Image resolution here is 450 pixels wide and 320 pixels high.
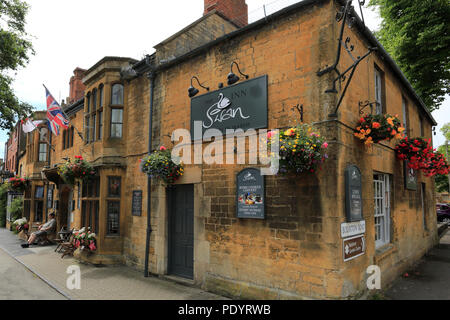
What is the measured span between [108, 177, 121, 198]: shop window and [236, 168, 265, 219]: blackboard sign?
17.0 ft

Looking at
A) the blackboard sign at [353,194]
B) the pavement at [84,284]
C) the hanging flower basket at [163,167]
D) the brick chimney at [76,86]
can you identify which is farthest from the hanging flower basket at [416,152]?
the brick chimney at [76,86]

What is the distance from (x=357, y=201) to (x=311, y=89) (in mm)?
2298

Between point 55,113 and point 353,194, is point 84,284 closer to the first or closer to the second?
point 55,113

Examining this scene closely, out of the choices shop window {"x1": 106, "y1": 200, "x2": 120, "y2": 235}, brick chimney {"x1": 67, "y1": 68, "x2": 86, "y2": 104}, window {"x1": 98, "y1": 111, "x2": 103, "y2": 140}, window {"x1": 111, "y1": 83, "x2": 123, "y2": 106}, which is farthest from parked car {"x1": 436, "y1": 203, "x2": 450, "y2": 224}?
brick chimney {"x1": 67, "y1": 68, "x2": 86, "y2": 104}

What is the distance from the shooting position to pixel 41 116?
16.8m

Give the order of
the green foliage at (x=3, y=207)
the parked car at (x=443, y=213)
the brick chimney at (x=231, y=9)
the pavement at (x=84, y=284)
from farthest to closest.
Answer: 1. the parked car at (x=443, y=213)
2. the green foliage at (x=3, y=207)
3. the brick chimney at (x=231, y=9)
4. the pavement at (x=84, y=284)

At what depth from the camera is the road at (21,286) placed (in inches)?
266

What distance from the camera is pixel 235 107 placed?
6.62 m

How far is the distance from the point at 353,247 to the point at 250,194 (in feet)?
7.10

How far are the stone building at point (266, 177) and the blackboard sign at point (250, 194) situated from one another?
141 mm

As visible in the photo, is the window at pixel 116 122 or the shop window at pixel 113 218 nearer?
the shop window at pixel 113 218

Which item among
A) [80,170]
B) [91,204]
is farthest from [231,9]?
→ [91,204]

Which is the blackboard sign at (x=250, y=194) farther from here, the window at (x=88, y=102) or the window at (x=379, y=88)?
the window at (x=88, y=102)
